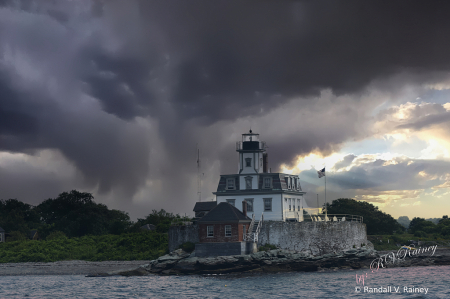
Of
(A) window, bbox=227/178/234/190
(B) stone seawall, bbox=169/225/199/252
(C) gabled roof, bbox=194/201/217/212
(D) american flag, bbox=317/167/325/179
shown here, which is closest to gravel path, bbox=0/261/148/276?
(B) stone seawall, bbox=169/225/199/252

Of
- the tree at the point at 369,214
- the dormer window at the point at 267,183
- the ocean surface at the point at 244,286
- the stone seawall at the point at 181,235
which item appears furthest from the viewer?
the tree at the point at 369,214

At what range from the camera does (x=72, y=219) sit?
90.4 m

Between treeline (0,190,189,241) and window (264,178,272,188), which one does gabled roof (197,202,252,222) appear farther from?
treeline (0,190,189,241)

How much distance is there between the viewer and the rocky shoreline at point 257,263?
44.0 metres

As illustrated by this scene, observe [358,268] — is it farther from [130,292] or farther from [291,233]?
[130,292]

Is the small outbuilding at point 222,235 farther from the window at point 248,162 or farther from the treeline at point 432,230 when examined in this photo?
the treeline at point 432,230

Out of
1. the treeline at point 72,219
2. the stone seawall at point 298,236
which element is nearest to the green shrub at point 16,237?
the treeline at point 72,219

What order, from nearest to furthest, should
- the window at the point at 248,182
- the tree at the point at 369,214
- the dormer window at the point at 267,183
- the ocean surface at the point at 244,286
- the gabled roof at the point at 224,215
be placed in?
1. the ocean surface at the point at 244,286
2. the gabled roof at the point at 224,215
3. the dormer window at the point at 267,183
4. the window at the point at 248,182
5. the tree at the point at 369,214

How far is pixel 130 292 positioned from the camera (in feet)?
113

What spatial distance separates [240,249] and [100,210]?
56.8 meters

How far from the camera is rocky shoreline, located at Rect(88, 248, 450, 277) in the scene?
4397 centimetres

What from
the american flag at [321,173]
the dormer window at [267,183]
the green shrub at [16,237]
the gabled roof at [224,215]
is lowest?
the green shrub at [16,237]

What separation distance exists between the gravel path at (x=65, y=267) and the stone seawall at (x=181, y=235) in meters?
5.65

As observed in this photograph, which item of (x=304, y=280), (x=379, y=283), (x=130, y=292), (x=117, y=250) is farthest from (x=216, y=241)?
(x=117, y=250)
